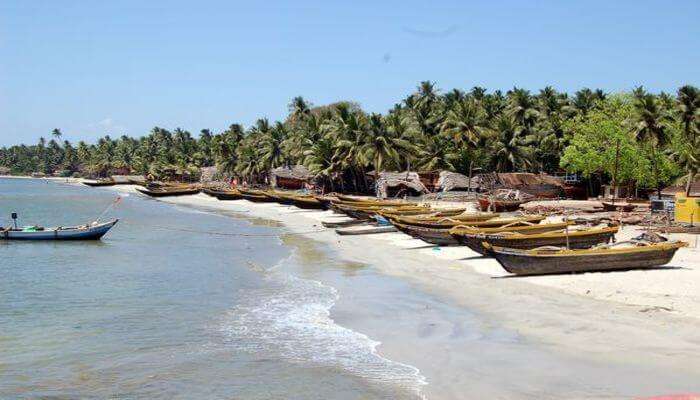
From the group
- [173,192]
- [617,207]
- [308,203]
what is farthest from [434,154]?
[173,192]

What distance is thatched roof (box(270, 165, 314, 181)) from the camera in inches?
3105

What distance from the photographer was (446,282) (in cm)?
2041

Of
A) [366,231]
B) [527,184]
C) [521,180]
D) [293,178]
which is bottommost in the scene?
[366,231]

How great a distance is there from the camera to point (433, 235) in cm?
2836

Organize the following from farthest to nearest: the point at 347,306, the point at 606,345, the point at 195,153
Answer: the point at 195,153 < the point at 347,306 < the point at 606,345

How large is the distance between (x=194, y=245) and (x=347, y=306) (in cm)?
1885

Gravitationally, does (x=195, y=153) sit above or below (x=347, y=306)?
above

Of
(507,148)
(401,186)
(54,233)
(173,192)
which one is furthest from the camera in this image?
(173,192)

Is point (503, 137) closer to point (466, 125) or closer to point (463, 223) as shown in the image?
point (466, 125)

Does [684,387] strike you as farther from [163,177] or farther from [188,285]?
[163,177]

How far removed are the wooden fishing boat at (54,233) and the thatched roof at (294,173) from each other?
41897 millimetres

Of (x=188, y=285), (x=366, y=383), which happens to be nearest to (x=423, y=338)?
(x=366, y=383)

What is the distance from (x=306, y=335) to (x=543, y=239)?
11.2 m

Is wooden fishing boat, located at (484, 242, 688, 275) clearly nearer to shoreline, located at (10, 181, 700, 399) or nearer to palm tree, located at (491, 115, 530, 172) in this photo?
shoreline, located at (10, 181, 700, 399)
